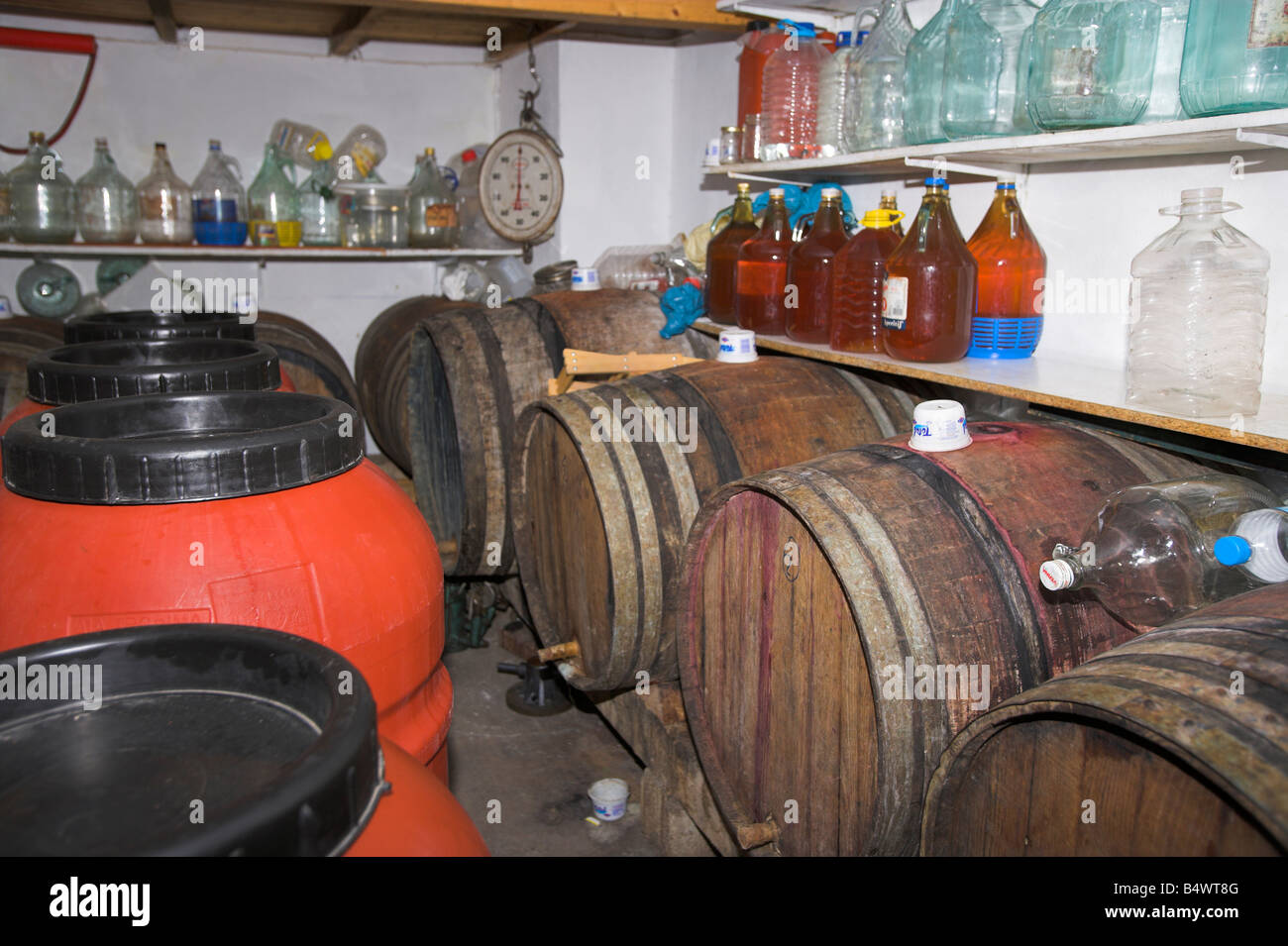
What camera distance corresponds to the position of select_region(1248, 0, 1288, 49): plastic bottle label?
1.46 meters

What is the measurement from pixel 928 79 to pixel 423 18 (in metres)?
3.06

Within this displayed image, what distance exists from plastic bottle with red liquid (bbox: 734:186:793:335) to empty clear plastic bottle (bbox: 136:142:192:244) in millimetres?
3076

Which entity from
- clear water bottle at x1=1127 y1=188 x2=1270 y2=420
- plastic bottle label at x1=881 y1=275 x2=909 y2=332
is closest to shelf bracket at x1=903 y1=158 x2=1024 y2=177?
plastic bottle label at x1=881 y1=275 x2=909 y2=332

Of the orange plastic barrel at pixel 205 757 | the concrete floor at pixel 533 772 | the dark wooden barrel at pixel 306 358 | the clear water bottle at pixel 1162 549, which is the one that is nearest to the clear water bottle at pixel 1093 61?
the clear water bottle at pixel 1162 549

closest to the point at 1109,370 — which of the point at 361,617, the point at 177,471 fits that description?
the point at 361,617

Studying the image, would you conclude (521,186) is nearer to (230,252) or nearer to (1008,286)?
(230,252)

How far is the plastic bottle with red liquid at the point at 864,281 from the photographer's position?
7.81 ft

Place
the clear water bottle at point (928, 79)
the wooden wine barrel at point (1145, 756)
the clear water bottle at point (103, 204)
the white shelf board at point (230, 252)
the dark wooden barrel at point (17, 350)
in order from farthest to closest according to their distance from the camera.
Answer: the clear water bottle at point (103, 204) → the white shelf board at point (230, 252) → the dark wooden barrel at point (17, 350) → the clear water bottle at point (928, 79) → the wooden wine barrel at point (1145, 756)

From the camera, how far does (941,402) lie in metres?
1.83

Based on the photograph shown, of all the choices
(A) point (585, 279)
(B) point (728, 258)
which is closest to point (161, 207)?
(A) point (585, 279)

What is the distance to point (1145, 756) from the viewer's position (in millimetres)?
1058

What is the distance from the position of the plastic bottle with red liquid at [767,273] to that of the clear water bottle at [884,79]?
346 millimetres

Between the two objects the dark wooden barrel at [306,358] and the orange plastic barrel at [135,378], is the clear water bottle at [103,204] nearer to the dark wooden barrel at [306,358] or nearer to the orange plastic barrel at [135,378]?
the dark wooden barrel at [306,358]

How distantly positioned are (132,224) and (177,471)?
13.3 ft
